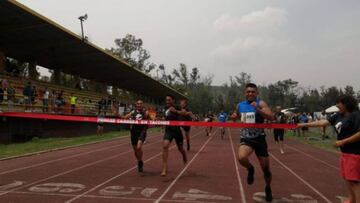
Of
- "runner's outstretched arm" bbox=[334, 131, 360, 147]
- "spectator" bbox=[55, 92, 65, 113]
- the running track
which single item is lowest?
the running track

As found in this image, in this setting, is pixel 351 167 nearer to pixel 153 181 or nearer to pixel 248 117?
pixel 248 117

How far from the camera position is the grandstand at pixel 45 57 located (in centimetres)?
2177

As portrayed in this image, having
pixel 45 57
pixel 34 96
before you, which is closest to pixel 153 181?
pixel 34 96

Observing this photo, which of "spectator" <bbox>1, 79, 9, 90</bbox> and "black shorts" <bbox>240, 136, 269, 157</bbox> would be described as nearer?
"black shorts" <bbox>240, 136, 269, 157</bbox>

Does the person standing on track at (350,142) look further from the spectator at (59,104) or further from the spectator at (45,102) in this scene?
the spectator at (59,104)

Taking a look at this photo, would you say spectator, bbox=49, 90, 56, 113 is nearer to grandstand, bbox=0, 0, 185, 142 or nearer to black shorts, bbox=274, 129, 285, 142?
grandstand, bbox=0, 0, 185, 142

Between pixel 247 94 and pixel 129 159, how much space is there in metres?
7.86

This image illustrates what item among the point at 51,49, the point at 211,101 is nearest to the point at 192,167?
the point at 51,49

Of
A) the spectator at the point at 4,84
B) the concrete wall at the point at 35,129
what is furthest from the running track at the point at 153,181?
the spectator at the point at 4,84

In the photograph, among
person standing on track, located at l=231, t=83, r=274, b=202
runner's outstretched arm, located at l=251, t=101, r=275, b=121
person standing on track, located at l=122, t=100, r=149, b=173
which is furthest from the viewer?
person standing on track, located at l=122, t=100, r=149, b=173

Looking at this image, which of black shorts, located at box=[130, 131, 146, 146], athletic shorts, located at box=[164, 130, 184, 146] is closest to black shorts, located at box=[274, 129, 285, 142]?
athletic shorts, located at box=[164, 130, 184, 146]

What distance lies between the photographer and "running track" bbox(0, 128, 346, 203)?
8641 millimetres

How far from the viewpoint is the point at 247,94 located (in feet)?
28.2

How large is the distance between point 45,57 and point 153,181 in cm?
2191
